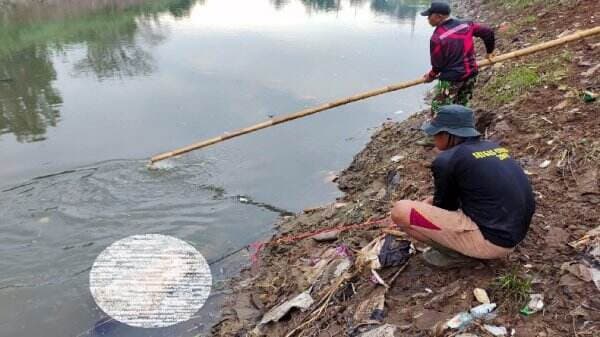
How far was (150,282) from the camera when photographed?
4688 mm

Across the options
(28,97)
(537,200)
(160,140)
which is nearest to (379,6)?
(28,97)

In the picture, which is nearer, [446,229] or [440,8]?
[446,229]

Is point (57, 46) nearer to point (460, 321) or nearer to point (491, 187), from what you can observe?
point (491, 187)

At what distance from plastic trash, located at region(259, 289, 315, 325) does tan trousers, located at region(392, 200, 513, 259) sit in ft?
3.55

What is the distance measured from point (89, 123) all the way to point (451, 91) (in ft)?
23.5

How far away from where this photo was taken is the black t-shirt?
286 centimetres

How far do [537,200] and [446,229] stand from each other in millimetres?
1319

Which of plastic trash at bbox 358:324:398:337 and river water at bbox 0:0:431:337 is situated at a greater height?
plastic trash at bbox 358:324:398:337

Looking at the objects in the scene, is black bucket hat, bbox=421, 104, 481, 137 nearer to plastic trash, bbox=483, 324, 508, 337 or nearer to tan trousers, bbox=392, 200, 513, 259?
tan trousers, bbox=392, 200, 513, 259

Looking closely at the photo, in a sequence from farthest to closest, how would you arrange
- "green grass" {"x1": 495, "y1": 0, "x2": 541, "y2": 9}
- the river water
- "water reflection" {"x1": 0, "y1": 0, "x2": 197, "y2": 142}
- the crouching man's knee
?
"green grass" {"x1": 495, "y1": 0, "x2": 541, "y2": 9} < "water reflection" {"x1": 0, "y1": 0, "x2": 197, "y2": 142} < the river water < the crouching man's knee

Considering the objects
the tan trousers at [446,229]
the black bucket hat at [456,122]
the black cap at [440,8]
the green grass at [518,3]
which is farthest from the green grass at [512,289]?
the green grass at [518,3]

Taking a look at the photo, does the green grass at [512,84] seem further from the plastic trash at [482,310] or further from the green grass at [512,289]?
the plastic trash at [482,310]

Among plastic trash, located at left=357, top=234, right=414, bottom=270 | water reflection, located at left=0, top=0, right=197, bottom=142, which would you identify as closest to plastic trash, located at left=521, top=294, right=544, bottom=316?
plastic trash, located at left=357, top=234, right=414, bottom=270

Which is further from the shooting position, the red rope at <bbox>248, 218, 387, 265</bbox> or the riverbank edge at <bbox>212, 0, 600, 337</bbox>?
the red rope at <bbox>248, 218, 387, 265</bbox>
